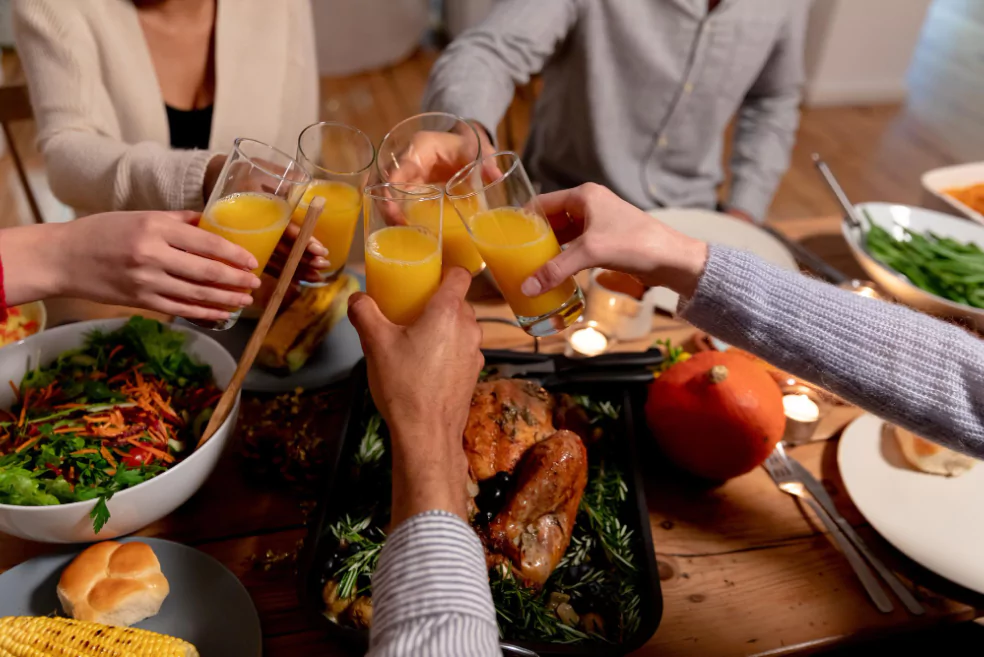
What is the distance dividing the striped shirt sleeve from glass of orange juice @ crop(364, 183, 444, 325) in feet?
1.23

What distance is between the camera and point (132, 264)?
40.9 inches

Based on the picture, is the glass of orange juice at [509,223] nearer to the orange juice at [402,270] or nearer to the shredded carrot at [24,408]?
the orange juice at [402,270]

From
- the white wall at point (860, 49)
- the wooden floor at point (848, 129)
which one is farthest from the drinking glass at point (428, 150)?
the white wall at point (860, 49)

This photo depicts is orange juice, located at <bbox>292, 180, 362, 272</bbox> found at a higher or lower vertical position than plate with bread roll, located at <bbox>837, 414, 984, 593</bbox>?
higher

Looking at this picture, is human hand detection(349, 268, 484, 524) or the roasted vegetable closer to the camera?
human hand detection(349, 268, 484, 524)

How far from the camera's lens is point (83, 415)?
112cm

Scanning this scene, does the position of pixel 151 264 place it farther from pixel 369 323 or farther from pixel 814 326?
pixel 814 326

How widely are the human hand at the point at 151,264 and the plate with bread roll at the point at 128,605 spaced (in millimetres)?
390

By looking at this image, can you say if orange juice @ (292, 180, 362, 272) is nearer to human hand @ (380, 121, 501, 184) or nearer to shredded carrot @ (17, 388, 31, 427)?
human hand @ (380, 121, 501, 184)

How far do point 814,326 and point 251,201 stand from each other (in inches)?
38.5

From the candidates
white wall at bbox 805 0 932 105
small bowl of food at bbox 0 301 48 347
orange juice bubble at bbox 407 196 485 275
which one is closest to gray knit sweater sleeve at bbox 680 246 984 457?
orange juice bubble at bbox 407 196 485 275

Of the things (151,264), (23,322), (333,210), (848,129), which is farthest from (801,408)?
(848,129)

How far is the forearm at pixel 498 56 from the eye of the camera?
189cm

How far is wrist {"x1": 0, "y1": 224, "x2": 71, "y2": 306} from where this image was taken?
1.07 metres
